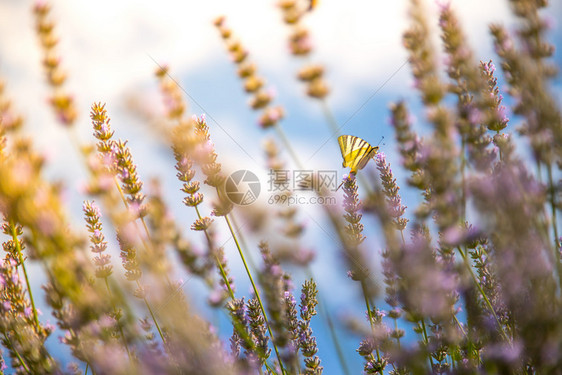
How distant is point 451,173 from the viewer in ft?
4.19

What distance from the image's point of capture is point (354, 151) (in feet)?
9.82

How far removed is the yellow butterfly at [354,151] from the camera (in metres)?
2.89

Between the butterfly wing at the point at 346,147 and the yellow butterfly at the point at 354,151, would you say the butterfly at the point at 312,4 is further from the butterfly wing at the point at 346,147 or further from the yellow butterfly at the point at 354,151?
the butterfly wing at the point at 346,147

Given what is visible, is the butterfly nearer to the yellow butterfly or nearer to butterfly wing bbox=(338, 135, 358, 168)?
the yellow butterfly

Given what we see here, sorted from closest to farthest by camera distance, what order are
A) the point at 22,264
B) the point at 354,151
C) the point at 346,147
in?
the point at 22,264 < the point at 354,151 < the point at 346,147

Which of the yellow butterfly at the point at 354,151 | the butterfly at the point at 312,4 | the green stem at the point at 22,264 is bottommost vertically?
the green stem at the point at 22,264

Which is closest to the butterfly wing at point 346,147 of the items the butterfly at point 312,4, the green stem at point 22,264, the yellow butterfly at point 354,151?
the yellow butterfly at point 354,151

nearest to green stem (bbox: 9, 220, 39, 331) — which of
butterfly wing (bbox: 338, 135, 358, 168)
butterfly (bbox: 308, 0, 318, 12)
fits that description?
butterfly (bbox: 308, 0, 318, 12)

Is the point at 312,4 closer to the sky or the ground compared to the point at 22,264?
closer to the sky

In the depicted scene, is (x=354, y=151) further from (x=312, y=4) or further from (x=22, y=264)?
(x=22, y=264)

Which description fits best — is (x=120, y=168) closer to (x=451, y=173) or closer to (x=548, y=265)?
(x=451, y=173)

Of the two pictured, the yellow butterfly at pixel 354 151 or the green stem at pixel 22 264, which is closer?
the green stem at pixel 22 264

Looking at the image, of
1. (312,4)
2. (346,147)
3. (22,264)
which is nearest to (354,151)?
(346,147)

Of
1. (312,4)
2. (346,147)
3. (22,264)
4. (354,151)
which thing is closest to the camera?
(312,4)
